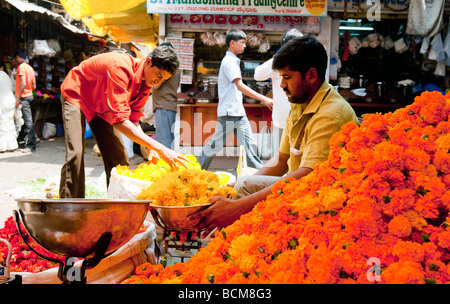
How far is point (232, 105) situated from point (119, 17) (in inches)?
196

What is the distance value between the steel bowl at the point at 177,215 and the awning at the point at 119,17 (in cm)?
725

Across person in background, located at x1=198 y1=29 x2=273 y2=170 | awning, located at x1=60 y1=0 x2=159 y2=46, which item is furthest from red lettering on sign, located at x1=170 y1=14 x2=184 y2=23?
person in background, located at x1=198 y1=29 x2=273 y2=170

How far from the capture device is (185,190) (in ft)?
7.90

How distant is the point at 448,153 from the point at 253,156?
13.6 feet

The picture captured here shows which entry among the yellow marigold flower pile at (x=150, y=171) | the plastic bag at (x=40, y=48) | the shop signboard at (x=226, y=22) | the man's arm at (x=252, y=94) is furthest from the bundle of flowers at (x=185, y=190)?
the plastic bag at (x=40, y=48)

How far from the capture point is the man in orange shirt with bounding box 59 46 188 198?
3.47 meters

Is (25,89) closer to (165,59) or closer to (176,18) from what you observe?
(176,18)

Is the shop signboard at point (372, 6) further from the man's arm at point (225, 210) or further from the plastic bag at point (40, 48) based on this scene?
the plastic bag at point (40, 48)

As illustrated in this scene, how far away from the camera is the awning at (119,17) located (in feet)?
28.6

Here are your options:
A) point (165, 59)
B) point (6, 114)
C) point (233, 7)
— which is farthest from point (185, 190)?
point (6, 114)

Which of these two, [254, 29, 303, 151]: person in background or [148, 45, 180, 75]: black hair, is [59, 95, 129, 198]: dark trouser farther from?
[254, 29, 303, 151]: person in background

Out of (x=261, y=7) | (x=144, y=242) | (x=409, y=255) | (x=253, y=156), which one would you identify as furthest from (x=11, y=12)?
(x=409, y=255)
